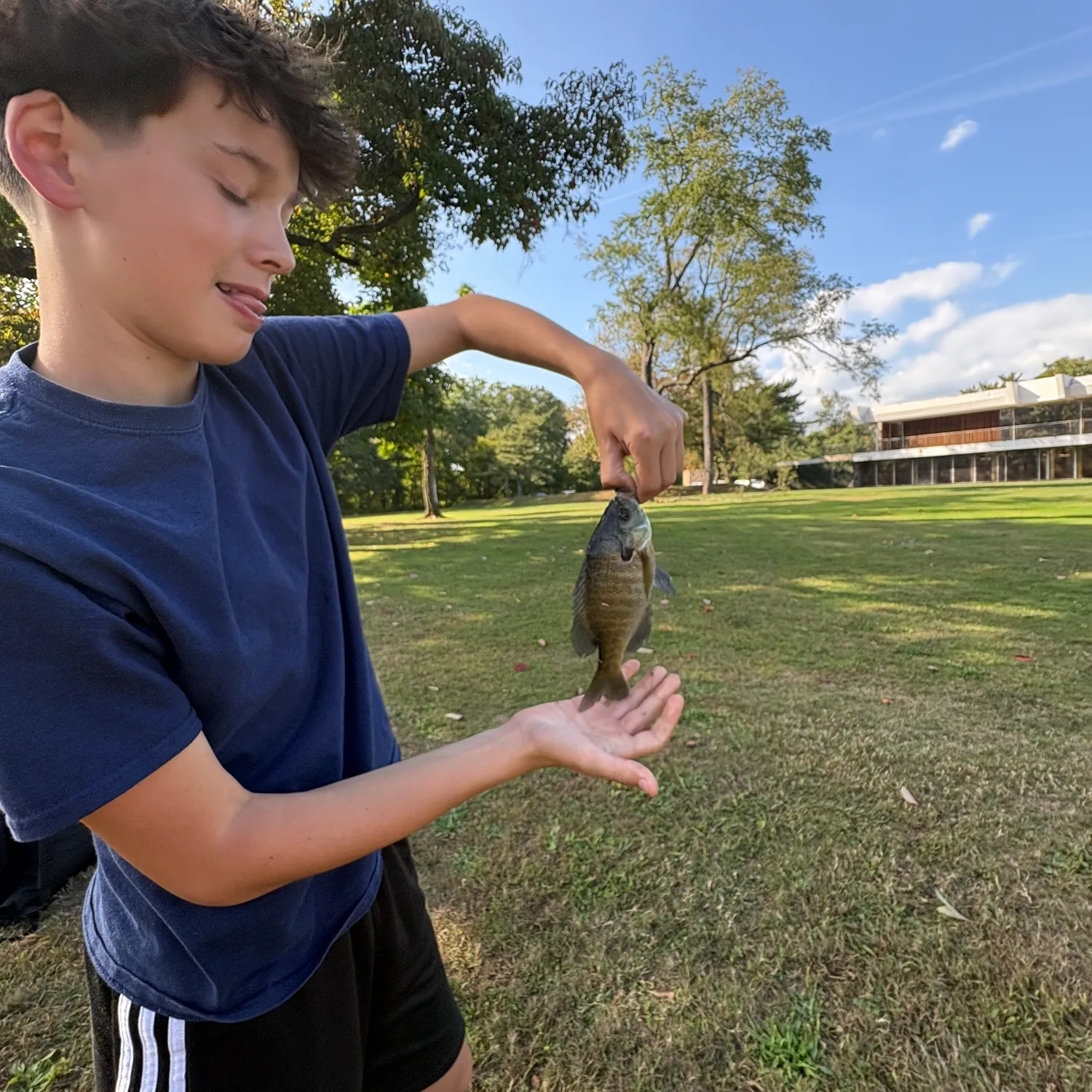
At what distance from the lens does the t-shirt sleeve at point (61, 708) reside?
0.77m

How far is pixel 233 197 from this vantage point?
1.04m

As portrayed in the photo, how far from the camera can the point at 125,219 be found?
943 millimetres

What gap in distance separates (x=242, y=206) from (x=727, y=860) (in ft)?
9.47

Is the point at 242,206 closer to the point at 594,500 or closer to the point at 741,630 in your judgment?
the point at 741,630

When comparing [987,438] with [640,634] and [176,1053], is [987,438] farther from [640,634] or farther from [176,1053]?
[176,1053]

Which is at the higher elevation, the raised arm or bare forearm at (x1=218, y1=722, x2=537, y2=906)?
the raised arm

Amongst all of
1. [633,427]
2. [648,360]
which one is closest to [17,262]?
[633,427]

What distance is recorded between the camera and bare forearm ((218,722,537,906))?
92 cm

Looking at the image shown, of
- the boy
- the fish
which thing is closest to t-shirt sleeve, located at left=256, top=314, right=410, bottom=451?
the boy

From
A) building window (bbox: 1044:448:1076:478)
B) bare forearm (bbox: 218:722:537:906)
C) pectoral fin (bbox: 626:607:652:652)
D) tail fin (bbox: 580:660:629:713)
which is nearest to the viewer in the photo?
bare forearm (bbox: 218:722:537:906)

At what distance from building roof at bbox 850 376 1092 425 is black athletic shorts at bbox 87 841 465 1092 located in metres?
45.2

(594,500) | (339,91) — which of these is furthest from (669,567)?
(594,500)

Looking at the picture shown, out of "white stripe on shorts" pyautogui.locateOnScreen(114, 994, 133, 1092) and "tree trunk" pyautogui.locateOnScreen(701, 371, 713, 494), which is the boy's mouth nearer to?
"white stripe on shorts" pyautogui.locateOnScreen(114, 994, 133, 1092)

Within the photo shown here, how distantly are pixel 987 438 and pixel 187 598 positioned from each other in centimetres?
4597
